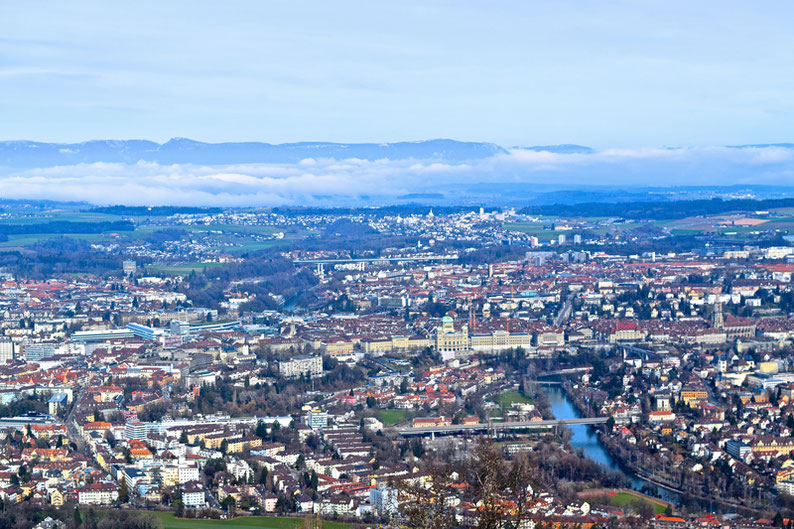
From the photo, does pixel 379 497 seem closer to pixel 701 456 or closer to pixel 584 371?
pixel 701 456

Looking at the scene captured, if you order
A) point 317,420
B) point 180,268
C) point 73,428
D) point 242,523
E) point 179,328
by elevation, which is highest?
point 180,268

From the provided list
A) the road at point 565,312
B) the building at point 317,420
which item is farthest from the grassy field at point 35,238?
the building at point 317,420

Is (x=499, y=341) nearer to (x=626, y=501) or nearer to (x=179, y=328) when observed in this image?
(x=179, y=328)

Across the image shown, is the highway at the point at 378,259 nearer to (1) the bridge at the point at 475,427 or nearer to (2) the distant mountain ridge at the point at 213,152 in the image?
(1) the bridge at the point at 475,427

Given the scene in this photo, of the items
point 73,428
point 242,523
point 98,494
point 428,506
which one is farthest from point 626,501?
point 73,428

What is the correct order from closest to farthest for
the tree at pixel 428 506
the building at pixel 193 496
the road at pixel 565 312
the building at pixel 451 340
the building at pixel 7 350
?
1. the tree at pixel 428 506
2. the building at pixel 193 496
3. the building at pixel 7 350
4. the building at pixel 451 340
5. the road at pixel 565 312
